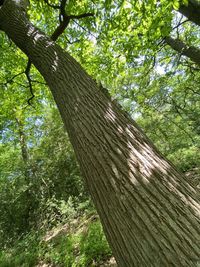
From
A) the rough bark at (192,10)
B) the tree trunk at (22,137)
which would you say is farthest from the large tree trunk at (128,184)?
the tree trunk at (22,137)

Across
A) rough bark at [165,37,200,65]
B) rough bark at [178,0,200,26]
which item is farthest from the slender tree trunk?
rough bark at [178,0,200,26]

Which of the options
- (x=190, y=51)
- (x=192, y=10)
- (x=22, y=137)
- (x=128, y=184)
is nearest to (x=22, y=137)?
(x=22, y=137)

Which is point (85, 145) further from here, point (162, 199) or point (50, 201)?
point (50, 201)

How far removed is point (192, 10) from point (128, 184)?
552cm

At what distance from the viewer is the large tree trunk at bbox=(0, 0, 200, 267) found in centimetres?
141

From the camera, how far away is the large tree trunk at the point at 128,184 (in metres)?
1.41

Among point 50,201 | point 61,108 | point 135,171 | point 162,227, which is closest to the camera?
point 162,227

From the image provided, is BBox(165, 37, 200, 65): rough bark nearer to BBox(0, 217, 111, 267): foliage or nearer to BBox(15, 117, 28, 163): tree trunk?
BBox(0, 217, 111, 267): foliage

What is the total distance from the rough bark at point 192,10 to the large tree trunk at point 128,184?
4.25 meters

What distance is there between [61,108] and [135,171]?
1325mm

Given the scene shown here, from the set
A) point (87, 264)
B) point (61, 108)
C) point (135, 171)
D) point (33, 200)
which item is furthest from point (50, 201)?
point (135, 171)

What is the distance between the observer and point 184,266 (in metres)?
1.26

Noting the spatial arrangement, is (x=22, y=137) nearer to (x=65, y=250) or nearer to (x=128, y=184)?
(x=65, y=250)

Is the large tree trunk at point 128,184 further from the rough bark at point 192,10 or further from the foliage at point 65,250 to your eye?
the rough bark at point 192,10
